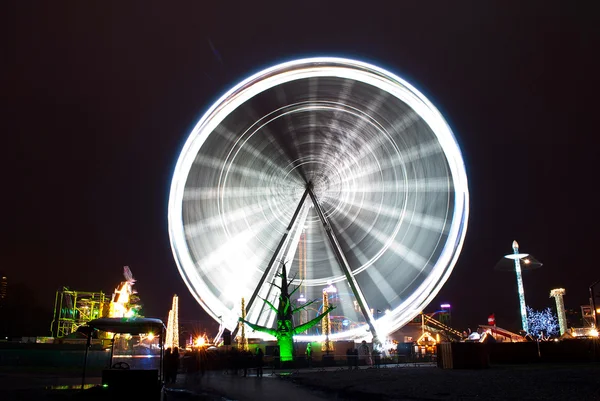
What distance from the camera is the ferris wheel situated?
21484 millimetres

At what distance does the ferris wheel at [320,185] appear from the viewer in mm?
21484

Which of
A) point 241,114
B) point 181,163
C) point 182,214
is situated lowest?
point 182,214

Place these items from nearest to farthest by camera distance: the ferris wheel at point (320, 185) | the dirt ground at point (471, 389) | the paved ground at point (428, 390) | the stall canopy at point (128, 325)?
the dirt ground at point (471, 389) → the paved ground at point (428, 390) → the stall canopy at point (128, 325) → the ferris wheel at point (320, 185)

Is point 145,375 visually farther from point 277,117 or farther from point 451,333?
point 451,333

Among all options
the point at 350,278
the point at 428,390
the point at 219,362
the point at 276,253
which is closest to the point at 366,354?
the point at 350,278

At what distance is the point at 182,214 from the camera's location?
22.4 meters

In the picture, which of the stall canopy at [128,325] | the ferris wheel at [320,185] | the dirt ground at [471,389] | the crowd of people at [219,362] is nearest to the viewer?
the dirt ground at [471,389]

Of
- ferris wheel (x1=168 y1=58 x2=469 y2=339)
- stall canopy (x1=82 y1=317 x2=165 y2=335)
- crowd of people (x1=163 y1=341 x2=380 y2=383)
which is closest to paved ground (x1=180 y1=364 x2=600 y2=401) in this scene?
stall canopy (x1=82 y1=317 x2=165 y2=335)

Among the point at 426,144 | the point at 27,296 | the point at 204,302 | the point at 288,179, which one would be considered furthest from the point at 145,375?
the point at 27,296

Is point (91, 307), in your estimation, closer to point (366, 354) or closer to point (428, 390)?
point (366, 354)

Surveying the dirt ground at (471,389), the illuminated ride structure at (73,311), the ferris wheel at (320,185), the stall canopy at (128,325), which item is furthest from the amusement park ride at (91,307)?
the dirt ground at (471,389)

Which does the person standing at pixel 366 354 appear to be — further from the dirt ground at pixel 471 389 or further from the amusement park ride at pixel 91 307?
the amusement park ride at pixel 91 307

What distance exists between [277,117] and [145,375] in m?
16.6

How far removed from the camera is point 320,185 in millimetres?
25891
